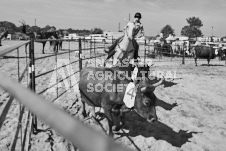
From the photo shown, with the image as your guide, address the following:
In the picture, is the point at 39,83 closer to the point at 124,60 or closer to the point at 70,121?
the point at 124,60

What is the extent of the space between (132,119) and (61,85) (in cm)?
322

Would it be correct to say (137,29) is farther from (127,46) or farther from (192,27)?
(192,27)

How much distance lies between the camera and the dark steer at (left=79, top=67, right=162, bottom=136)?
3988 mm

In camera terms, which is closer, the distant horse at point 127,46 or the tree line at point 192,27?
the distant horse at point 127,46

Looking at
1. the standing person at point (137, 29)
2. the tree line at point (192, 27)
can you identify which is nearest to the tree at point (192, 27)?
the tree line at point (192, 27)

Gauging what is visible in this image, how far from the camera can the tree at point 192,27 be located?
220 feet

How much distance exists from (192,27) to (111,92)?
72153mm

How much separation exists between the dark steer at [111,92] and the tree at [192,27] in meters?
65.8

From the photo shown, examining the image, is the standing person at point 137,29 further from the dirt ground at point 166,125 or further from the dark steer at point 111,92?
the dark steer at point 111,92

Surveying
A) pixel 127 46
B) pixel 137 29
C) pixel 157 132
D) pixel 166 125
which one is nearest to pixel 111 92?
pixel 157 132

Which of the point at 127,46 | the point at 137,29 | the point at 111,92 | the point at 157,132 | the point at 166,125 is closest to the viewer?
the point at 111,92

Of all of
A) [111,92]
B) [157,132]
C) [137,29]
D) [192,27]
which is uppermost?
[192,27]

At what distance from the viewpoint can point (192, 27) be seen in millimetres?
70688

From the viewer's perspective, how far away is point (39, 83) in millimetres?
7574
